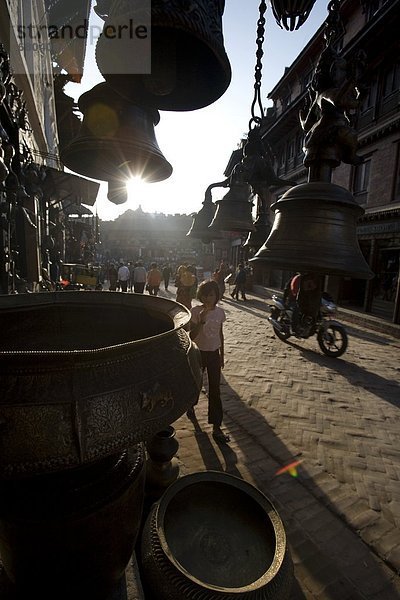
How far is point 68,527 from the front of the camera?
1.23 meters

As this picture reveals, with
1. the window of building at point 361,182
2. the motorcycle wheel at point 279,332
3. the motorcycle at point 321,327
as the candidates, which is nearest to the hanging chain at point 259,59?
the motorcycle at point 321,327

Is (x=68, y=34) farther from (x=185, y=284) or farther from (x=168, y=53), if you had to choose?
(x=168, y=53)

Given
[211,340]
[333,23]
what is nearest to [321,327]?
[211,340]

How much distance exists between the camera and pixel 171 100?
1770mm

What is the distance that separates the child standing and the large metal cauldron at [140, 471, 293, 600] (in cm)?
175

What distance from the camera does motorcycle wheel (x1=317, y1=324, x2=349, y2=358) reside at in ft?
22.5

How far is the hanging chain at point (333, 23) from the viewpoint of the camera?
1.62 meters

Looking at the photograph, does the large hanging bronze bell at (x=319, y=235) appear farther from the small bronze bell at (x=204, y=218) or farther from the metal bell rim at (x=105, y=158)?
the small bronze bell at (x=204, y=218)

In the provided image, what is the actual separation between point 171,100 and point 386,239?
11794 millimetres

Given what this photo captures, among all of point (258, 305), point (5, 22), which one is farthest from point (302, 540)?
point (258, 305)

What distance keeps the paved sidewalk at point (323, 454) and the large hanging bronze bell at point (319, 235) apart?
210 centimetres

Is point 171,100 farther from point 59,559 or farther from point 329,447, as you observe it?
point 329,447

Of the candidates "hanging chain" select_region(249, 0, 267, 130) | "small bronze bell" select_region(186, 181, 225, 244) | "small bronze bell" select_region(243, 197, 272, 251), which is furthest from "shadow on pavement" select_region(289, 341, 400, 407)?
"hanging chain" select_region(249, 0, 267, 130)

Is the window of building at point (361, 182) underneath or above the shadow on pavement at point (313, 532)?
above
